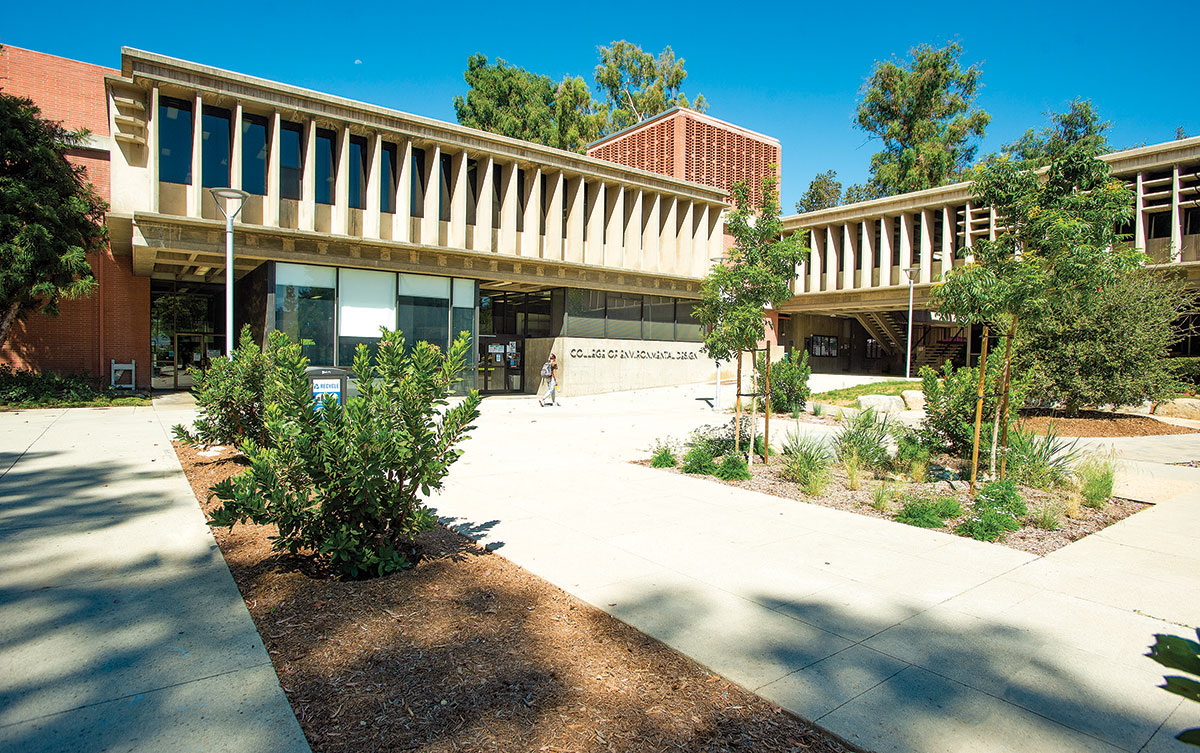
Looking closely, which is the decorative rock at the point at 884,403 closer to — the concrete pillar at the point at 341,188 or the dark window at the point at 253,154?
the concrete pillar at the point at 341,188

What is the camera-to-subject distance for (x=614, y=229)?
2653 centimetres

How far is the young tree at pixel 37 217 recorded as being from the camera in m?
16.3

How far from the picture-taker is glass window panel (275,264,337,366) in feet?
64.4

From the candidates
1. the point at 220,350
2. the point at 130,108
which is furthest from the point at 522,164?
the point at 220,350

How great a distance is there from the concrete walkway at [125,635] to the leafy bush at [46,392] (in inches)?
512

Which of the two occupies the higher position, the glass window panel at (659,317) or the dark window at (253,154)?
the dark window at (253,154)

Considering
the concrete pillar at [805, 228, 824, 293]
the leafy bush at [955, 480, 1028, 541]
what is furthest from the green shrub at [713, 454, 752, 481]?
the concrete pillar at [805, 228, 824, 293]

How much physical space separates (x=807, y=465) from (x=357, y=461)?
6.34 m

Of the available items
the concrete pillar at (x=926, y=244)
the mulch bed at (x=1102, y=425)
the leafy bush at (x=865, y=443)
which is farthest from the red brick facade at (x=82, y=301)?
the concrete pillar at (x=926, y=244)

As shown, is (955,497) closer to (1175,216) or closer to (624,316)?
(624,316)

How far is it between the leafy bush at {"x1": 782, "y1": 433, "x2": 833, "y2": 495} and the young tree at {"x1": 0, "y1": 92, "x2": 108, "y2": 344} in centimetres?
1903

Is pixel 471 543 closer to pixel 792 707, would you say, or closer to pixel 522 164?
pixel 792 707

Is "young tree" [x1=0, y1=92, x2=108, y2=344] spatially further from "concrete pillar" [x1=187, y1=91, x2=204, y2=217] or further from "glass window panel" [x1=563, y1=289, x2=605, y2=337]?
"glass window panel" [x1=563, y1=289, x2=605, y2=337]

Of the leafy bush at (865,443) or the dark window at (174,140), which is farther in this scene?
the dark window at (174,140)
